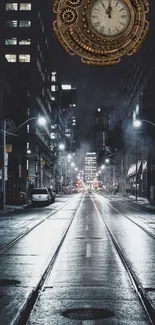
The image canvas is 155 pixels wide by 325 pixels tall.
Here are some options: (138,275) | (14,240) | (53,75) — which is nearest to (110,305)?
(138,275)

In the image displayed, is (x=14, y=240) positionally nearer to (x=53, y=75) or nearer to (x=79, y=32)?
(x=79, y=32)

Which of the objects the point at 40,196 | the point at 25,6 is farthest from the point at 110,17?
the point at 25,6

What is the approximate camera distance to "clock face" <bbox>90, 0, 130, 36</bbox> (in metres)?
13.6

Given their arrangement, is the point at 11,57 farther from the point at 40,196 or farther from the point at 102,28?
the point at 102,28

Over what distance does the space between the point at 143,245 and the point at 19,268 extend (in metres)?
6.79

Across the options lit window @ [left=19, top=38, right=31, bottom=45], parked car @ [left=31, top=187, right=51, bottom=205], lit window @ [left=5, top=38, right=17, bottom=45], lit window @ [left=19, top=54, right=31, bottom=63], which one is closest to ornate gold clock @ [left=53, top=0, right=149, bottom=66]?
parked car @ [left=31, top=187, right=51, bottom=205]

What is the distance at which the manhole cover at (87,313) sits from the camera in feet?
25.7

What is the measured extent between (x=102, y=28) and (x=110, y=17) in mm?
455

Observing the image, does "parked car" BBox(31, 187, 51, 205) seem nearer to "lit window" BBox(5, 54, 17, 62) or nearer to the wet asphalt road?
the wet asphalt road

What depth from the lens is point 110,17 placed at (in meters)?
13.8

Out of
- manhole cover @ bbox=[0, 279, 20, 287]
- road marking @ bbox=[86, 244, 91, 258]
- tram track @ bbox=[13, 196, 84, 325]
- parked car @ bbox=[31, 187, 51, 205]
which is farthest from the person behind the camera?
parked car @ bbox=[31, 187, 51, 205]

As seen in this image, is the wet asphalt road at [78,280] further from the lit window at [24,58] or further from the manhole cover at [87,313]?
the lit window at [24,58]

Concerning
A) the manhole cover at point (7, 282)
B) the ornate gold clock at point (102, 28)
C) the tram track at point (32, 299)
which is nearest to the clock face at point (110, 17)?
the ornate gold clock at point (102, 28)

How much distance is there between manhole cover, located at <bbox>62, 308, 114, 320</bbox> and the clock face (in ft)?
27.2
